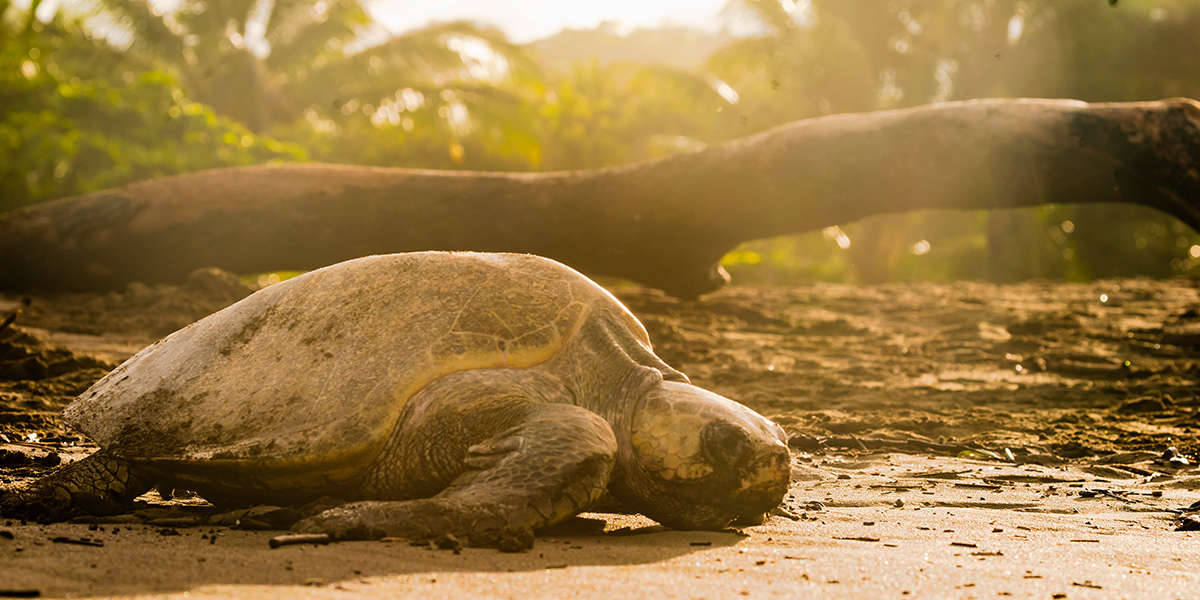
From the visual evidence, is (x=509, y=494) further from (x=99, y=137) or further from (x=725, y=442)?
(x=99, y=137)

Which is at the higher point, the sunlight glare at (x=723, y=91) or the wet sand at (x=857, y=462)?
the sunlight glare at (x=723, y=91)

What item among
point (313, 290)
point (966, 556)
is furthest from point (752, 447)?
point (313, 290)

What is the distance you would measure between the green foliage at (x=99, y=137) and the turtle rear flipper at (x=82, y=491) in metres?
10.5

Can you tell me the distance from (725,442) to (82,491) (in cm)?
201

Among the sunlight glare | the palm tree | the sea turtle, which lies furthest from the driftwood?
the sunlight glare

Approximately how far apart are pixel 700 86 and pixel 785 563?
19651 mm

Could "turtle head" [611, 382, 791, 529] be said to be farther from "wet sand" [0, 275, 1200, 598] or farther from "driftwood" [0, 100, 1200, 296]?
"driftwood" [0, 100, 1200, 296]

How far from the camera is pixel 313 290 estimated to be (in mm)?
3332

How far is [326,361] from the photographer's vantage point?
3010 millimetres

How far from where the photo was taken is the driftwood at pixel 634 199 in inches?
232

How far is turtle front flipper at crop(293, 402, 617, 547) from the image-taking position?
2.48 m

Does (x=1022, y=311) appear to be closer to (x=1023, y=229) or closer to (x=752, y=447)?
(x=752, y=447)

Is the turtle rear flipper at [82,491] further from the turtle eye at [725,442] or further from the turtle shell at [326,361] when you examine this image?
the turtle eye at [725,442]

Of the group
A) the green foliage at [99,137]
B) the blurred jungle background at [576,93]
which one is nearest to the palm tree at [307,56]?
the blurred jungle background at [576,93]
